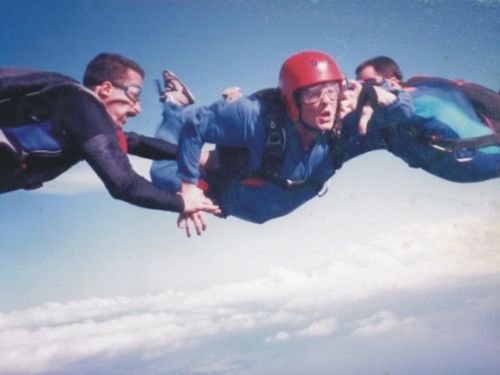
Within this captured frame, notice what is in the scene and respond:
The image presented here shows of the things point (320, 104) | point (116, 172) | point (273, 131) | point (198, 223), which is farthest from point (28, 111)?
point (320, 104)

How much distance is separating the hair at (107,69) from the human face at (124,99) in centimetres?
5

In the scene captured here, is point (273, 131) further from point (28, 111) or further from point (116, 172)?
point (28, 111)

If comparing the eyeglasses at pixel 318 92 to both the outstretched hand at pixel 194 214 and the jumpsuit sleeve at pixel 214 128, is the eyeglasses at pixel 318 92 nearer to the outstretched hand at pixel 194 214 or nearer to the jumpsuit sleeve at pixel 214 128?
the jumpsuit sleeve at pixel 214 128

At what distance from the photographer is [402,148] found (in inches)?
201

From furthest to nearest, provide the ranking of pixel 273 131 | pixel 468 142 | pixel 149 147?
pixel 468 142, pixel 149 147, pixel 273 131

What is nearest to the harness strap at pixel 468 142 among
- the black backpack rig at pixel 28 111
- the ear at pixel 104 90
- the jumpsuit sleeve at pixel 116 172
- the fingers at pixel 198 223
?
the fingers at pixel 198 223

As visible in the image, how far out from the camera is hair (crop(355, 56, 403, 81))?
537 cm

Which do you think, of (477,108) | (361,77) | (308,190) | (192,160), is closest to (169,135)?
(192,160)

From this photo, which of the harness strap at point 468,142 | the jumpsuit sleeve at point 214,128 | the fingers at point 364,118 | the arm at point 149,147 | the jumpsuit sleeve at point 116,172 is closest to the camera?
the jumpsuit sleeve at point 116,172

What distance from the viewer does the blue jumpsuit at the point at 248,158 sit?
4207mm

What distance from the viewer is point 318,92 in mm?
4062

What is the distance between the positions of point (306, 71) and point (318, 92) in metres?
0.22

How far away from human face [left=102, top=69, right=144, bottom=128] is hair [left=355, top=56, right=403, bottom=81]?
2840mm

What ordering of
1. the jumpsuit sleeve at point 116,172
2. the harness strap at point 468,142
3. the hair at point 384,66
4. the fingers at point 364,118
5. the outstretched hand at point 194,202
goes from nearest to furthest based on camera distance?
the jumpsuit sleeve at point 116,172 → the outstretched hand at point 194,202 → the fingers at point 364,118 → the harness strap at point 468,142 → the hair at point 384,66
